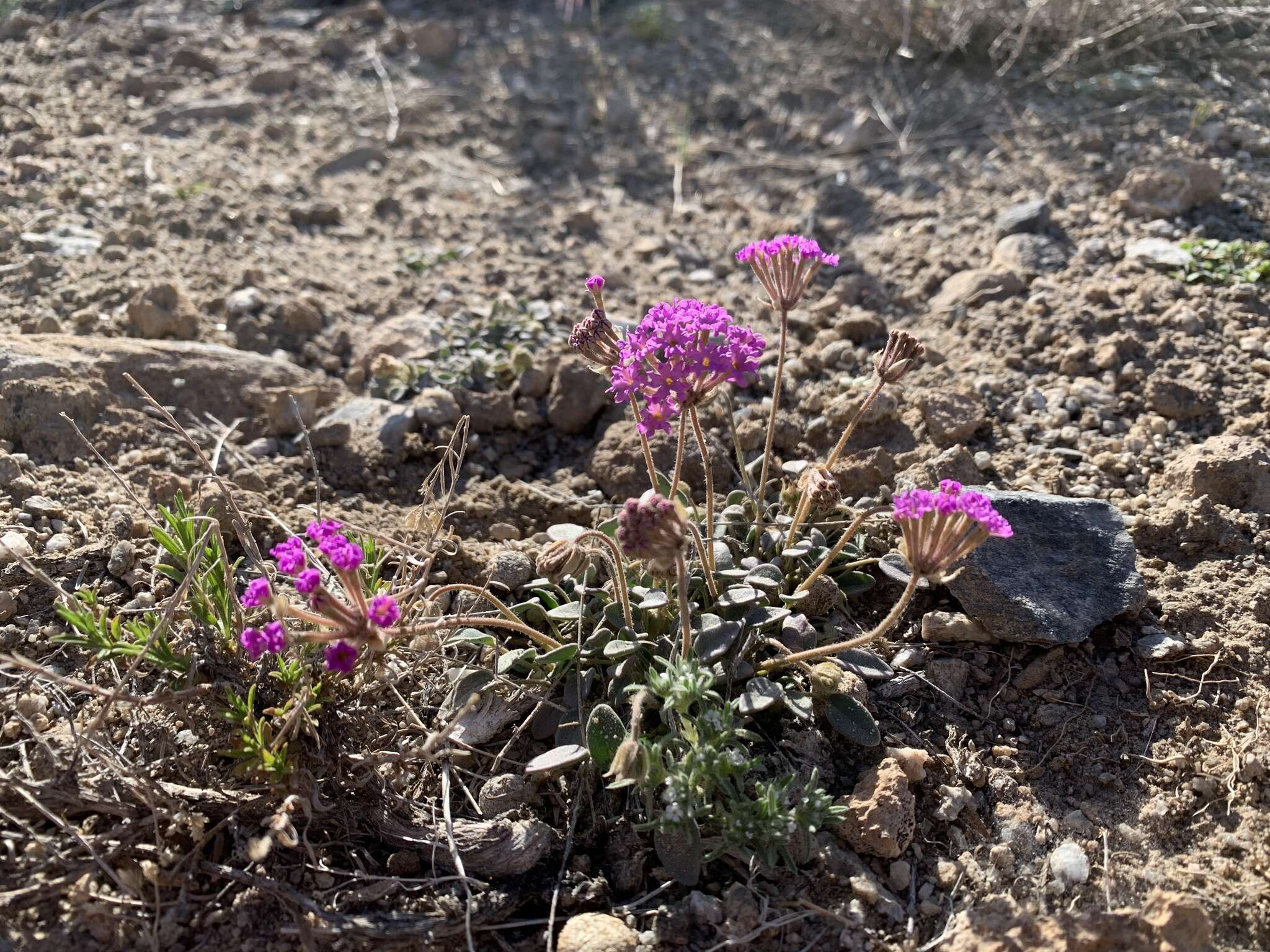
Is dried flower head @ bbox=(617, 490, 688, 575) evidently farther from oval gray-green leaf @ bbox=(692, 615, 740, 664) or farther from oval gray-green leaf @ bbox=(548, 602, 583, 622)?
oval gray-green leaf @ bbox=(548, 602, 583, 622)

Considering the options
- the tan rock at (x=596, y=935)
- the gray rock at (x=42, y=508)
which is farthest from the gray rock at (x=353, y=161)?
the tan rock at (x=596, y=935)

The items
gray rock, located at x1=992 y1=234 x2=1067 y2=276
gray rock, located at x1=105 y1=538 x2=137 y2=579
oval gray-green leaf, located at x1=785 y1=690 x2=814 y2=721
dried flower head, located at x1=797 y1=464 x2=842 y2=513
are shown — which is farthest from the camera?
gray rock, located at x1=992 y1=234 x2=1067 y2=276

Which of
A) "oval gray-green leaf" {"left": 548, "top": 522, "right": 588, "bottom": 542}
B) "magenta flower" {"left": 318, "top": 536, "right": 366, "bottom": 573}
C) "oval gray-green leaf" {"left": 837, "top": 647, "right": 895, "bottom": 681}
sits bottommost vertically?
"oval gray-green leaf" {"left": 837, "top": 647, "right": 895, "bottom": 681}

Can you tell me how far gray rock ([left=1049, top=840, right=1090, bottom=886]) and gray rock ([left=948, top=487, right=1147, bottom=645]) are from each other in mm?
640

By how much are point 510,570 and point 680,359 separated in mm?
1101

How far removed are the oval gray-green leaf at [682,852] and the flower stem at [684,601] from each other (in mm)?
468

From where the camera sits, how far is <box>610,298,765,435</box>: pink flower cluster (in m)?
2.91

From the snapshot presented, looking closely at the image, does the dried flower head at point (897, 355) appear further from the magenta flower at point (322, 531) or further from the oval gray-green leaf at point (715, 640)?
the magenta flower at point (322, 531)

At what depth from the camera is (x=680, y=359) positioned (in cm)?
289

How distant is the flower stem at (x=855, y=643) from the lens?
267 centimetres

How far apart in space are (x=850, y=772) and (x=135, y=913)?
6.44ft

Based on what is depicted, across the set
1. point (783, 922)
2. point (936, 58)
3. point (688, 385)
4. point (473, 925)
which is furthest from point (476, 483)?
point (936, 58)

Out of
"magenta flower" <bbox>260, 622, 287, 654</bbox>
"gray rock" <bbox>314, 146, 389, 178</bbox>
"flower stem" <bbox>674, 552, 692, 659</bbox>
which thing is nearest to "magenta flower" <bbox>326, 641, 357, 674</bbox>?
"magenta flower" <bbox>260, 622, 287, 654</bbox>

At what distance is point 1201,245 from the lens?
461cm
